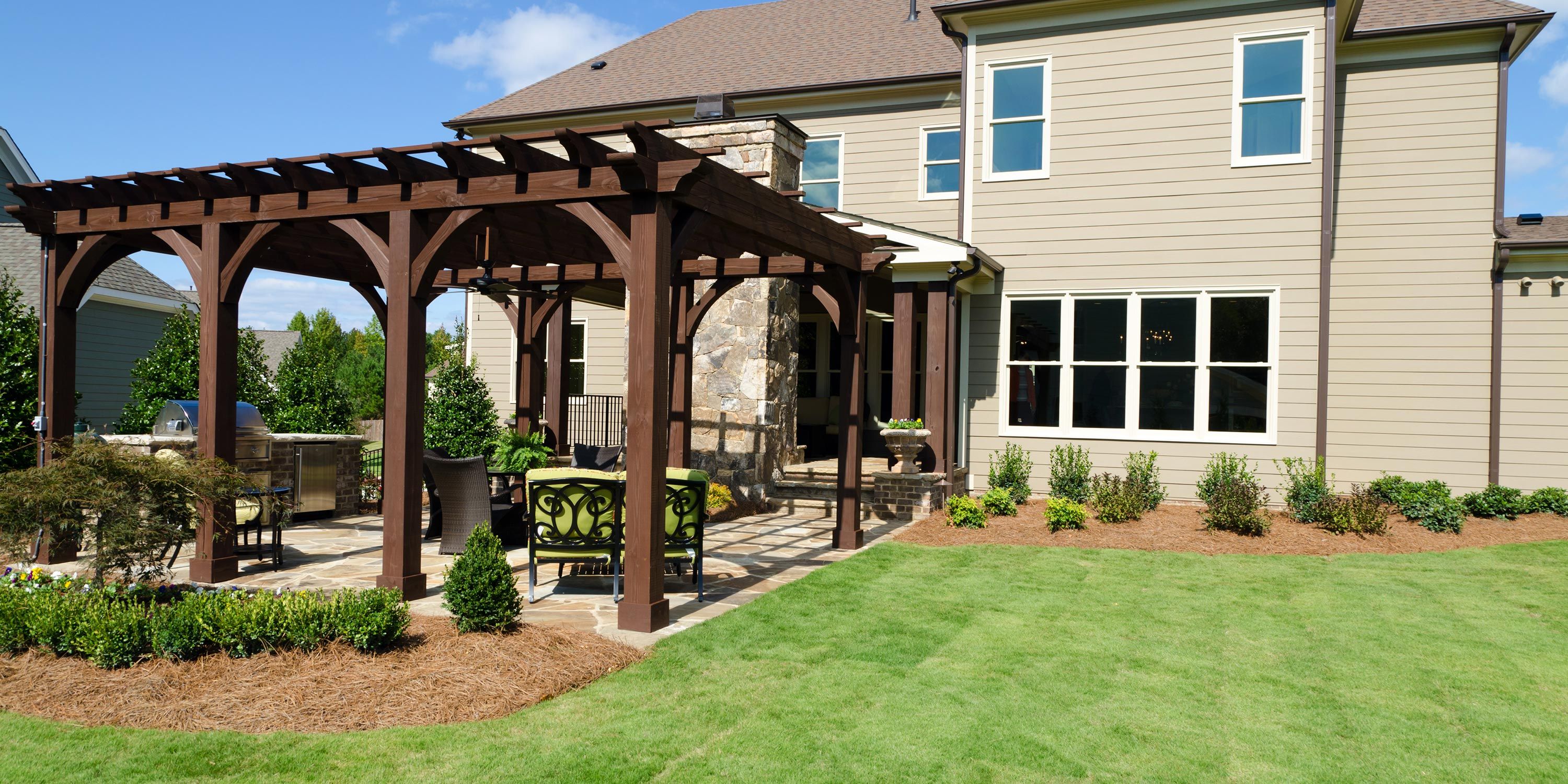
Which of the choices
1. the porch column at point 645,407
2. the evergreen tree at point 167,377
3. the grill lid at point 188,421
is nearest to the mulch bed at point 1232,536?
the porch column at point 645,407

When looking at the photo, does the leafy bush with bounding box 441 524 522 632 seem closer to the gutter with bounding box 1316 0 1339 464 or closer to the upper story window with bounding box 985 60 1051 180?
the upper story window with bounding box 985 60 1051 180

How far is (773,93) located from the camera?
1497cm

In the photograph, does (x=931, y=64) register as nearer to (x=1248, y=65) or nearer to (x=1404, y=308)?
(x=1248, y=65)

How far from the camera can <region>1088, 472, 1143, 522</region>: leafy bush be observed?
10.3 meters

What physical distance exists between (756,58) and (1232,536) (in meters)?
10.8

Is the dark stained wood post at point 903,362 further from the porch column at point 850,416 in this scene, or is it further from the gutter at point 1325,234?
the gutter at point 1325,234

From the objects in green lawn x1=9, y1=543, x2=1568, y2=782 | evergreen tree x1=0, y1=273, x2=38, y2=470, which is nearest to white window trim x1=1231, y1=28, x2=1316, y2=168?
green lawn x1=9, y1=543, x2=1568, y2=782

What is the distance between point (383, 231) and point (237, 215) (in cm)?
109

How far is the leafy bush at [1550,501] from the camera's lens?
1059cm

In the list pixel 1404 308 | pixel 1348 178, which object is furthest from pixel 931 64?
pixel 1404 308

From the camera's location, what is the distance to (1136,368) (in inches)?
462

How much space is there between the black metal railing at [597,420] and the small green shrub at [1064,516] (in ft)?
21.9

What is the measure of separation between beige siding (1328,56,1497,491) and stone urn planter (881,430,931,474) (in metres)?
4.94

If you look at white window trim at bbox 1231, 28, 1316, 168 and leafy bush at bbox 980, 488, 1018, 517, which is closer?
leafy bush at bbox 980, 488, 1018, 517
